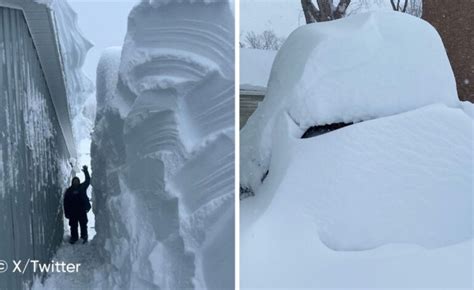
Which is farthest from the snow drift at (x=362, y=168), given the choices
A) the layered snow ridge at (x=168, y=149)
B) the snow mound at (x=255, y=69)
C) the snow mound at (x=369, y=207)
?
the snow mound at (x=255, y=69)

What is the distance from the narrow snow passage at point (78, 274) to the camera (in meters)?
1.84

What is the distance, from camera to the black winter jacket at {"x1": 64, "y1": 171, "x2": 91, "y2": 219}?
1.96 m

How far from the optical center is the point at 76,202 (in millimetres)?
1985

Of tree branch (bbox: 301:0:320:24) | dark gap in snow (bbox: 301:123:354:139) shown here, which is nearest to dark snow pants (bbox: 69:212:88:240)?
dark gap in snow (bbox: 301:123:354:139)

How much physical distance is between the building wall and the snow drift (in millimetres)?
2411

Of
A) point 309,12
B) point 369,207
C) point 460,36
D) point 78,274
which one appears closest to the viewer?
point 78,274

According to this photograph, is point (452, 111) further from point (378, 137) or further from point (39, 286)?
point (39, 286)

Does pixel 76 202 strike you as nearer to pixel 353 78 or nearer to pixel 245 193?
pixel 245 193

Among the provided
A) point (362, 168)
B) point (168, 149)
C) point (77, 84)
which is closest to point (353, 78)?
point (362, 168)

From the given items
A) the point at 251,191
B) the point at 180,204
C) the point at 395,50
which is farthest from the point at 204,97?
the point at 395,50

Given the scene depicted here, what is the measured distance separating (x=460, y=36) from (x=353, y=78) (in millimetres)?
3031

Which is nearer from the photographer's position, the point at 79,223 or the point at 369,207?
the point at 79,223

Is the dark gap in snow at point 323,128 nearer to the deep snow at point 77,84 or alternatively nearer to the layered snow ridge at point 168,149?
the layered snow ridge at point 168,149

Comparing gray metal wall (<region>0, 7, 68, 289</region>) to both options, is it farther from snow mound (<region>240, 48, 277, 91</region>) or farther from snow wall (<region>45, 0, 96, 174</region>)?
snow mound (<region>240, 48, 277, 91</region>)
